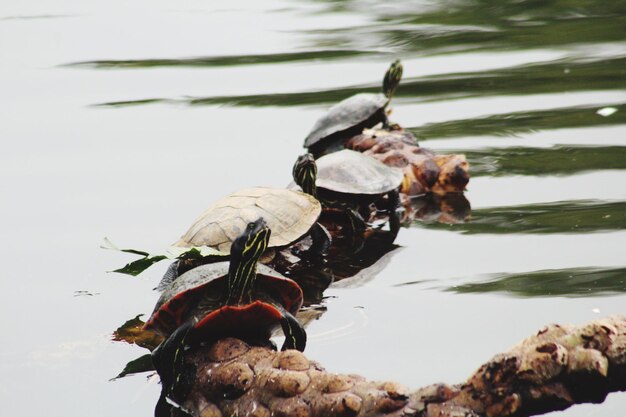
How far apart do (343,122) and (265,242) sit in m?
2.54

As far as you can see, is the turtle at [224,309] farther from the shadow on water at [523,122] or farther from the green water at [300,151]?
the shadow on water at [523,122]

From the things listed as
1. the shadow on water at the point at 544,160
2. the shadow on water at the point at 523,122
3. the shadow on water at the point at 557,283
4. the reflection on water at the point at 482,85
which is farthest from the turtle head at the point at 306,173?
the reflection on water at the point at 482,85

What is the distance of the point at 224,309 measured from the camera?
2.75 meters

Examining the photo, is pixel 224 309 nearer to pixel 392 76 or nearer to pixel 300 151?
pixel 300 151

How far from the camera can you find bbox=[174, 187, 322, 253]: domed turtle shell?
12.1 ft

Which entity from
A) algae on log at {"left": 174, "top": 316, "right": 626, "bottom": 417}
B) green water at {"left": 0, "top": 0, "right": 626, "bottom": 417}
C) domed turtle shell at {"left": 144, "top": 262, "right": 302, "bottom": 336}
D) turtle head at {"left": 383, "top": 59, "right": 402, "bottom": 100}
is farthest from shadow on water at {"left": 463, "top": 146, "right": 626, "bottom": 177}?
algae on log at {"left": 174, "top": 316, "right": 626, "bottom": 417}

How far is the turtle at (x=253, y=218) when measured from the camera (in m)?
3.66

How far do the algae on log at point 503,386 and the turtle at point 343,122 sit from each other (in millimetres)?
3011

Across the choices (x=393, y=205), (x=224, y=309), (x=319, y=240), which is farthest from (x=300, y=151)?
(x=224, y=309)

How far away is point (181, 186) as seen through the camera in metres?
4.94

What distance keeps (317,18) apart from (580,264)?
5607 mm

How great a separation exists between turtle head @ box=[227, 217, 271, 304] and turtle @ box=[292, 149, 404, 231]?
1367 millimetres

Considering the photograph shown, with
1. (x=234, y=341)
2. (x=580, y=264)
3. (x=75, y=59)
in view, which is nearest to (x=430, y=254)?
(x=580, y=264)

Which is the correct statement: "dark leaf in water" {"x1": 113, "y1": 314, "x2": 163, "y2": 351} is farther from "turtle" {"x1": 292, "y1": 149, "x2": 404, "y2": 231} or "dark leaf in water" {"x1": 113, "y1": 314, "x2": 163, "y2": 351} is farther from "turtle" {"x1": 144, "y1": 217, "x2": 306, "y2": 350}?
"turtle" {"x1": 292, "y1": 149, "x2": 404, "y2": 231}
